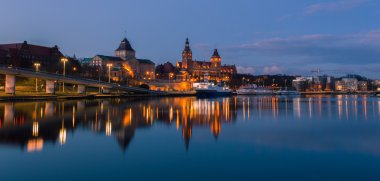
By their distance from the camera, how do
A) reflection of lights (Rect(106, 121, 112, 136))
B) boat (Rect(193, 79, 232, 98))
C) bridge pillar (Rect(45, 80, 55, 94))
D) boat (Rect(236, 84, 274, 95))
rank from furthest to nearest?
boat (Rect(236, 84, 274, 95)), boat (Rect(193, 79, 232, 98)), bridge pillar (Rect(45, 80, 55, 94)), reflection of lights (Rect(106, 121, 112, 136))

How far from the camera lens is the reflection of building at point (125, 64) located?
13004 centimetres

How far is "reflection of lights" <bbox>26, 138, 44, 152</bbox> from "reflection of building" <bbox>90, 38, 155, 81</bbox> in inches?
4157

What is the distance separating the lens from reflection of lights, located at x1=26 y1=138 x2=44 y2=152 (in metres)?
14.7

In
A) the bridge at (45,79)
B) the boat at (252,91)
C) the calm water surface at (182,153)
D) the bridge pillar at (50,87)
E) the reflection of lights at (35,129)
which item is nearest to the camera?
the calm water surface at (182,153)

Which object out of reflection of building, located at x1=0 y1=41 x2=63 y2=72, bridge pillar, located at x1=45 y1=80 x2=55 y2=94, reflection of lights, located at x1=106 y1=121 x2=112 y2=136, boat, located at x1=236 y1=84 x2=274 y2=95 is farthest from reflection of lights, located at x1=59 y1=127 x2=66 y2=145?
boat, located at x1=236 y1=84 x2=274 y2=95

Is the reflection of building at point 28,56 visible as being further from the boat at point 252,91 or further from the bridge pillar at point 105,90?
the boat at point 252,91

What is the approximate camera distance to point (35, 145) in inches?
610

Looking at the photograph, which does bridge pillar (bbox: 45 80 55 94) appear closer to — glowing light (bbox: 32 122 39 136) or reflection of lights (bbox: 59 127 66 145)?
glowing light (bbox: 32 122 39 136)

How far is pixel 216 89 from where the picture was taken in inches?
4744

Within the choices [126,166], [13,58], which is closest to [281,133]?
[126,166]

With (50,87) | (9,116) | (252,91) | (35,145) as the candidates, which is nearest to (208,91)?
(252,91)

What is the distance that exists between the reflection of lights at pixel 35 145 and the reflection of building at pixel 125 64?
4157 inches

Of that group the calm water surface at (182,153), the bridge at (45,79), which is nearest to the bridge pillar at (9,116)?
the calm water surface at (182,153)

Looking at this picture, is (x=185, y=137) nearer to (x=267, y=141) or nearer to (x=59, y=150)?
(x=267, y=141)
